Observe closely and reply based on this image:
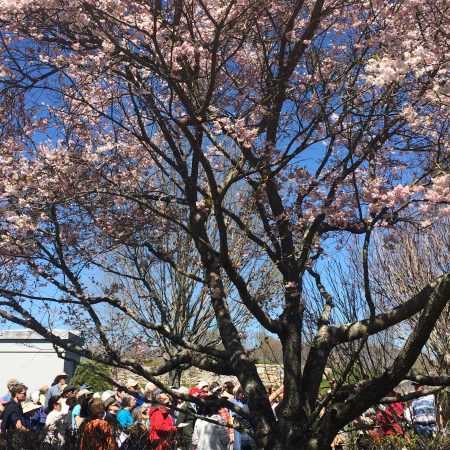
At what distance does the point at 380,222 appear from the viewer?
611cm

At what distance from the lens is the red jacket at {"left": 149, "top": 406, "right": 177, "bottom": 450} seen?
691 cm

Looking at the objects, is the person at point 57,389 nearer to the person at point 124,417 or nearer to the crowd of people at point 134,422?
the crowd of people at point 134,422

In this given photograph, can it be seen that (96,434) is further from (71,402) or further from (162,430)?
(71,402)

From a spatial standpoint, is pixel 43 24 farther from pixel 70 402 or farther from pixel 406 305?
pixel 70 402

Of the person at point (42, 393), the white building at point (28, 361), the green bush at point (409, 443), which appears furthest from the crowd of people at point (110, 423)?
the white building at point (28, 361)

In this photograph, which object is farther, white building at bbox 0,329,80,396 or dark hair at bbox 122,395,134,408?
white building at bbox 0,329,80,396

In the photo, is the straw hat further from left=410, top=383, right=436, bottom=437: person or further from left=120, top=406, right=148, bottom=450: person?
left=410, top=383, right=436, bottom=437: person

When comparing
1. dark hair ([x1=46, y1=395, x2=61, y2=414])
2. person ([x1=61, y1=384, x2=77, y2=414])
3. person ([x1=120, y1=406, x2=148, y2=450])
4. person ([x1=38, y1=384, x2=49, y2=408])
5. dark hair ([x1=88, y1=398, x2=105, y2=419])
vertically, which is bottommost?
person ([x1=120, y1=406, x2=148, y2=450])

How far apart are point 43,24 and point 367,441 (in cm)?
530

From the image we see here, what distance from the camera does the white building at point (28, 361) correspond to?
16.9 metres

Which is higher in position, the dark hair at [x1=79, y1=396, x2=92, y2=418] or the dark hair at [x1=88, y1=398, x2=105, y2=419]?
the dark hair at [x1=79, y1=396, x2=92, y2=418]

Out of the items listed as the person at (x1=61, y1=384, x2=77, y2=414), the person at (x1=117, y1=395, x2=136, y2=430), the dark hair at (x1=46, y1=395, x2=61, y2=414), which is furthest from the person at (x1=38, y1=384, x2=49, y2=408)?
the person at (x1=117, y1=395, x2=136, y2=430)

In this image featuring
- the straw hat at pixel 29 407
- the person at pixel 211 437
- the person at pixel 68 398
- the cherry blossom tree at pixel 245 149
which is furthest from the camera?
the straw hat at pixel 29 407

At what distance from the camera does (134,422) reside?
8.22m
